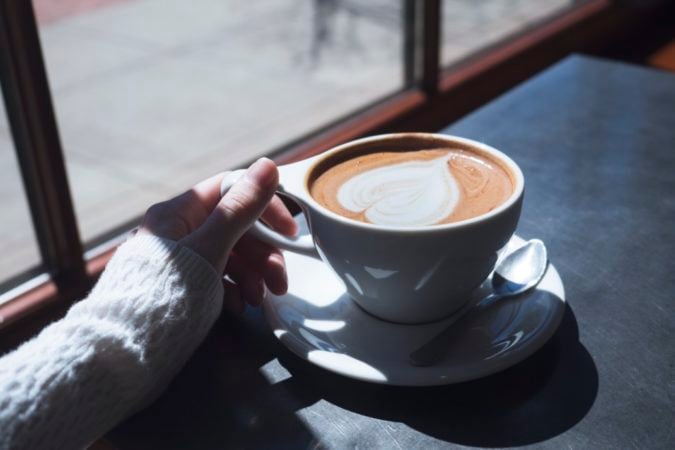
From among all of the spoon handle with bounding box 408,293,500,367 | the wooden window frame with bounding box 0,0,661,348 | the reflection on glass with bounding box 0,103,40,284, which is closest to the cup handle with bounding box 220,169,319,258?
the spoon handle with bounding box 408,293,500,367

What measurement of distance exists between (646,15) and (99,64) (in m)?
2.33

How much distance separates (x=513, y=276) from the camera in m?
0.64

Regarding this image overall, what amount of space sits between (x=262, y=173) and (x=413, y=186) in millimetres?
127

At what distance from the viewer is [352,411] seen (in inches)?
22.0

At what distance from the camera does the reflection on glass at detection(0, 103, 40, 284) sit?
6.27 feet

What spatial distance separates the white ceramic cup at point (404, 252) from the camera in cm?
55

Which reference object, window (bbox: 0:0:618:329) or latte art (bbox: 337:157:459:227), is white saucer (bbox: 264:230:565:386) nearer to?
latte art (bbox: 337:157:459:227)

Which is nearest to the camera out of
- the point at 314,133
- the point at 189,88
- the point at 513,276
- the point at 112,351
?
the point at 112,351

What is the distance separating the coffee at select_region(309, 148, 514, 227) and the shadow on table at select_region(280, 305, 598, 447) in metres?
0.12

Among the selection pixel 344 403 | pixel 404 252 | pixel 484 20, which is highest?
pixel 404 252

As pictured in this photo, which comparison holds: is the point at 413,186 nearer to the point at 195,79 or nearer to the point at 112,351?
the point at 112,351

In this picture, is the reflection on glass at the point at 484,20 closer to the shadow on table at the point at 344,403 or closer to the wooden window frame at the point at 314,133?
the wooden window frame at the point at 314,133

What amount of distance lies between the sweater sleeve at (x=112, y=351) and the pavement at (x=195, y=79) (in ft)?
4.61

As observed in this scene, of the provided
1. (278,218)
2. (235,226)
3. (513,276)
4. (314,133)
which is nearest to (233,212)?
(235,226)
